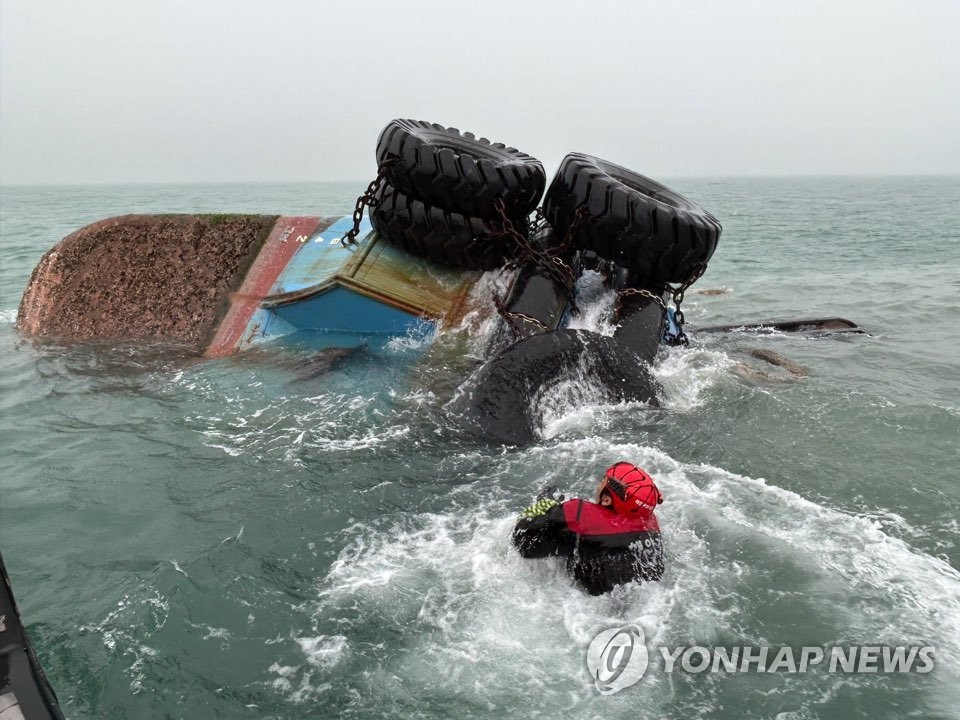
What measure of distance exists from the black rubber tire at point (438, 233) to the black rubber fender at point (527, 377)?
67.1 inches

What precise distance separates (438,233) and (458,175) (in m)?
0.70

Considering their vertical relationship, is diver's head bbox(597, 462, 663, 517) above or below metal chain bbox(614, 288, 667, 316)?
below

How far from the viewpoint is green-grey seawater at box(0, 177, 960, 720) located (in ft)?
11.2

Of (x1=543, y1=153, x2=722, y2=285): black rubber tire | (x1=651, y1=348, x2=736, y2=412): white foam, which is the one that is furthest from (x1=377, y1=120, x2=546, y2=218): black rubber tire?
(x1=651, y1=348, x2=736, y2=412): white foam

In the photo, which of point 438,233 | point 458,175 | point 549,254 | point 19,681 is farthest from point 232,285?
point 19,681

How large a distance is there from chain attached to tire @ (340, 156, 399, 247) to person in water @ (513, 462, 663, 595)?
4429mm

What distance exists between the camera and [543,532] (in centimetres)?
399

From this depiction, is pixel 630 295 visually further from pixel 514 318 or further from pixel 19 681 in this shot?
pixel 19 681

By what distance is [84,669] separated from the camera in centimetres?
346

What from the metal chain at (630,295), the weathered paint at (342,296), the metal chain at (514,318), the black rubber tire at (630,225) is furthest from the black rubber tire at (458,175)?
the metal chain at (630,295)

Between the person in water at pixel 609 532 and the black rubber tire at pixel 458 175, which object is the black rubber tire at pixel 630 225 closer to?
→ the black rubber tire at pixel 458 175

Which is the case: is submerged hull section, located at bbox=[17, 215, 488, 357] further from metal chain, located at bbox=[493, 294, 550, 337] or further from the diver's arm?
the diver's arm

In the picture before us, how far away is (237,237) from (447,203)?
10.0ft

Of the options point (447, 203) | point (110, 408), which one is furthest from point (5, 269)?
point (447, 203)
